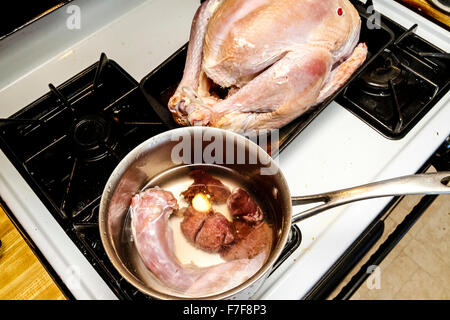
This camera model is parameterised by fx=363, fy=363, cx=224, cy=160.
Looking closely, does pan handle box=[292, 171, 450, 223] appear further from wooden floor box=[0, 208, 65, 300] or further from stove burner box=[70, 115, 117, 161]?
wooden floor box=[0, 208, 65, 300]

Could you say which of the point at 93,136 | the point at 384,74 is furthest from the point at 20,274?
the point at 384,74

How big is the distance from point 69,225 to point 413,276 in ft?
3.90

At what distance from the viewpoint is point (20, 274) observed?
34.0 inches

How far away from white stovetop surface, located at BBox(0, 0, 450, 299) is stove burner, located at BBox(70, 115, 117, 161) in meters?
0.17

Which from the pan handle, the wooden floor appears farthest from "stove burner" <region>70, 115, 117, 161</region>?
the pan handle

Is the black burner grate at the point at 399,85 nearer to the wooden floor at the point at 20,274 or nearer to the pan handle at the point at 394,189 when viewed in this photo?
the pan handle at the point at 394,189

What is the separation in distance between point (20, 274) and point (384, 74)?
1.06 m

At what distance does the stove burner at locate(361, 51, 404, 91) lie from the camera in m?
0.98

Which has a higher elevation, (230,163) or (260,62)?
(260,62)

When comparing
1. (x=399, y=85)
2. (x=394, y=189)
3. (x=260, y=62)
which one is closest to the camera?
(x=394, y=189)

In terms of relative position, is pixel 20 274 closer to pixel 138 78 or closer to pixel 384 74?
pixel 138 78

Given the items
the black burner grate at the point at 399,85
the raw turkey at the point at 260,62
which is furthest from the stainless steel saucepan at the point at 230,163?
the black burner grate at the point at 399,85

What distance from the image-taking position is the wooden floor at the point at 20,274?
84cm
